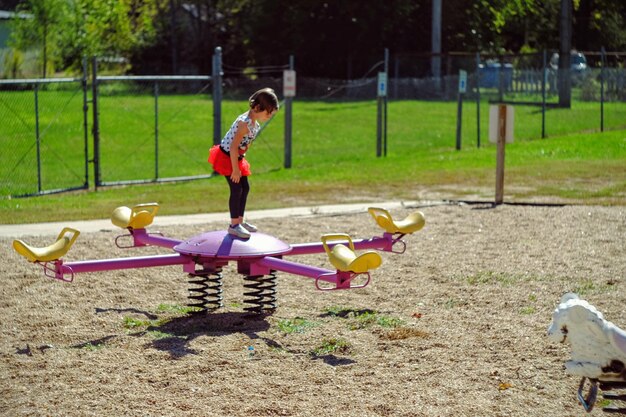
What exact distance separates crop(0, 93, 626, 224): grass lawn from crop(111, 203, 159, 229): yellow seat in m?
4.53

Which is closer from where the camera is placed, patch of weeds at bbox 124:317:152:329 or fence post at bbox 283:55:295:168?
patch of weeds at bbox 124:317:152:329

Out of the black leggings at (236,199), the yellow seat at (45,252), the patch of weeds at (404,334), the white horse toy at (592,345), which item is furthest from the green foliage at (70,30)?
the white horse toy at (592,345)

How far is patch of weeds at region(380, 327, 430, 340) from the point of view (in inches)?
294

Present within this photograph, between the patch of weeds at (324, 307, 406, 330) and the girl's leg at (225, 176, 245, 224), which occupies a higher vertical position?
the girl's leg at (225, 176, 245, 224)

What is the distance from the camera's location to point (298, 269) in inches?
303

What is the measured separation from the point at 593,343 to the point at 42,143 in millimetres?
21958

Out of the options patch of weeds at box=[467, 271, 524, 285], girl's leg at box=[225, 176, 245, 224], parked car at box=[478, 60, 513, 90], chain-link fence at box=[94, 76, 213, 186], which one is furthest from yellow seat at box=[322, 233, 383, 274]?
parked car at box=[478, 60, 513, 90]

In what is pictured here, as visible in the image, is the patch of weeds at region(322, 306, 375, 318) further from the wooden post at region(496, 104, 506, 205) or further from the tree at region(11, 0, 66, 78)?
the tree at region(11, 0, 66, 78)

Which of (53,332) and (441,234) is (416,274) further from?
(53,332)

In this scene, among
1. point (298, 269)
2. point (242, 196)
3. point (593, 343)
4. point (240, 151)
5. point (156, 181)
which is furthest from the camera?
point (156, 181)

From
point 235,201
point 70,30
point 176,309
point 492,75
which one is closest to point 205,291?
point 176,309

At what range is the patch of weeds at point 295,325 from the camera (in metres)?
7.71

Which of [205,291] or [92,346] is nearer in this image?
[92,346]

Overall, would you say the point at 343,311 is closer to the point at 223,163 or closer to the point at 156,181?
the point at 223,163
